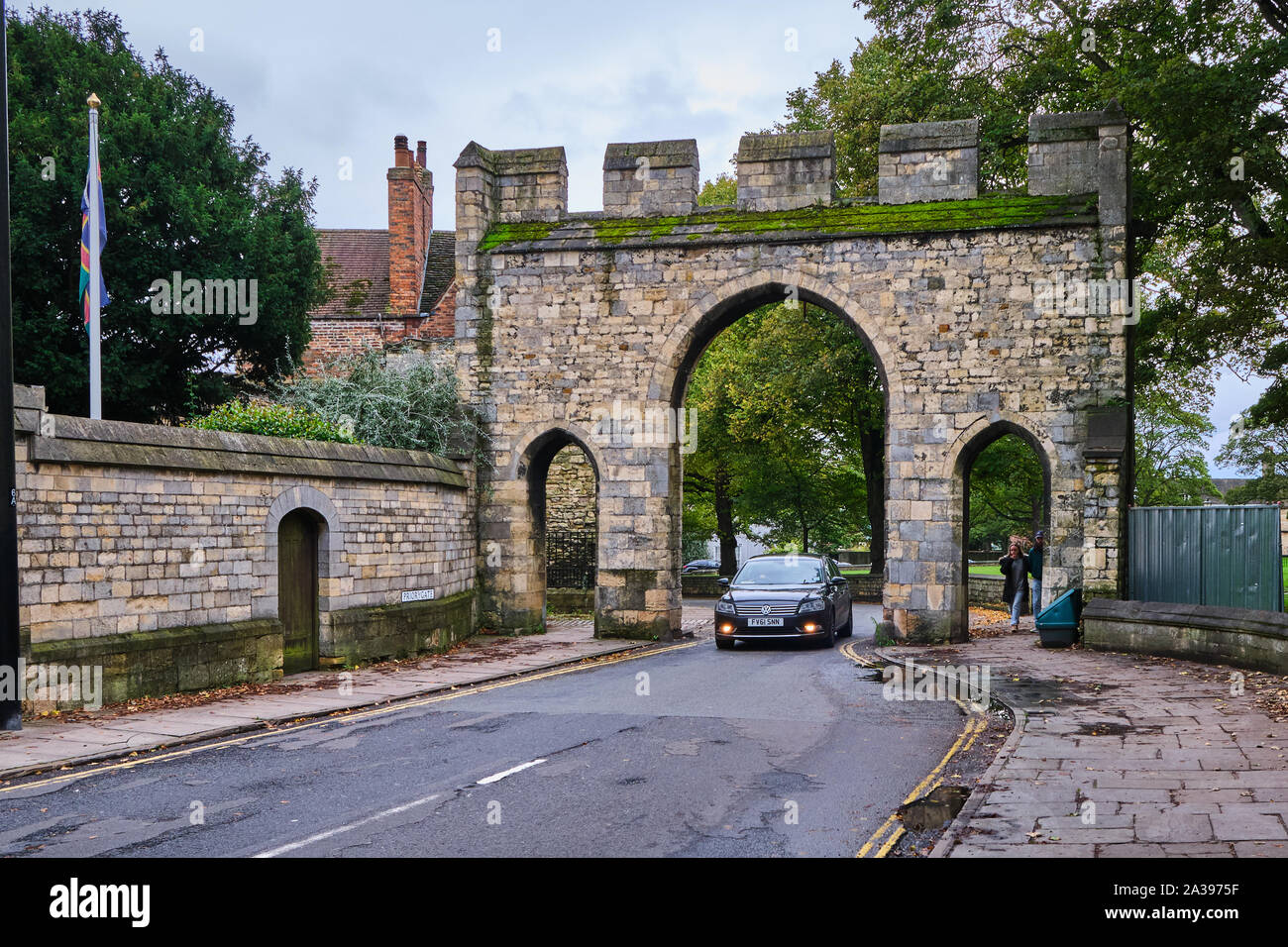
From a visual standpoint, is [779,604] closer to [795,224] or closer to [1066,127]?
[795,224]

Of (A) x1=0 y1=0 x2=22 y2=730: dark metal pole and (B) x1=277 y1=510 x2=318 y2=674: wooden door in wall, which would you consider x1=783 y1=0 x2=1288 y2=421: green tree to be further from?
(A) x1=0 y1=0 x2=22 y2=730: dark metal pole

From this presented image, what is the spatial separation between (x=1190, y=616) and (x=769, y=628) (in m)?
5.83

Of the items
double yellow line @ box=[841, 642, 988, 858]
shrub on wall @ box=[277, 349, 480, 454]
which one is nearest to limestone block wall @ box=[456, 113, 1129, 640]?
shrub on wall @ box=[277, 349, 480, 454]

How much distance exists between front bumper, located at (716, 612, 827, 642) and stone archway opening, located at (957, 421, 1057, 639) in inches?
95.7

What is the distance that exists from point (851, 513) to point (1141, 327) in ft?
64.6

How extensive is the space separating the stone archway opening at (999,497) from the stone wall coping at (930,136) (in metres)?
4.48

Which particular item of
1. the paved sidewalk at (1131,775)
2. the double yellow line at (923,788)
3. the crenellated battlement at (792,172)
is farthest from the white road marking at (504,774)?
the crenellated battlement at (792,172)

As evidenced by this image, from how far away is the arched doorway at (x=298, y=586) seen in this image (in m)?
13.3

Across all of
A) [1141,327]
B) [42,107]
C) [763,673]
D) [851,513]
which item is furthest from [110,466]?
[851,513]

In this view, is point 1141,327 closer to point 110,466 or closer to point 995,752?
point 995,752

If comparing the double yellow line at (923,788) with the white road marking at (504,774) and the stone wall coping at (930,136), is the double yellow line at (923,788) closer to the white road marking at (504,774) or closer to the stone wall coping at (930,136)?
the white road marking at (504,774)

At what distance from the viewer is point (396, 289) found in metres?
29.3

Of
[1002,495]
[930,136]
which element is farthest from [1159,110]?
[1002,495]

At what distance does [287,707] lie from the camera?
1066cm
